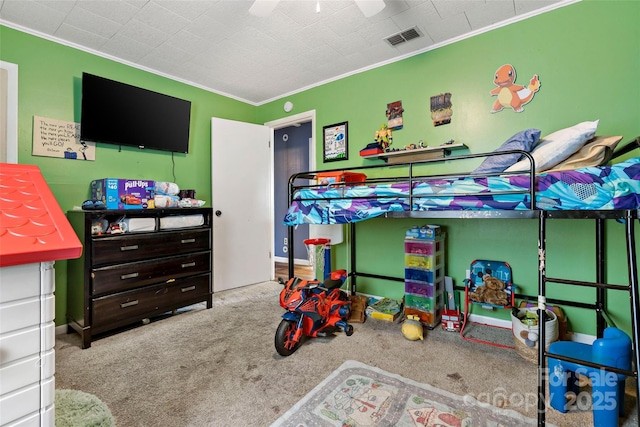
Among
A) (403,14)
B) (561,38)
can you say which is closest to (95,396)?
(403,14)

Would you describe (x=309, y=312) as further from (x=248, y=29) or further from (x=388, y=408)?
(x=248, y=29)

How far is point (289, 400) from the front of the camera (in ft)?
5.06

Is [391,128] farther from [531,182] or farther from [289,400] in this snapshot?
[289,400]

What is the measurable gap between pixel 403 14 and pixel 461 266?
2201mm

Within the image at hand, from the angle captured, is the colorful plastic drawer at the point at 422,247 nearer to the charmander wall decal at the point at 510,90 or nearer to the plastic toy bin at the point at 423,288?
the plastic toy bin at the point at 423,288

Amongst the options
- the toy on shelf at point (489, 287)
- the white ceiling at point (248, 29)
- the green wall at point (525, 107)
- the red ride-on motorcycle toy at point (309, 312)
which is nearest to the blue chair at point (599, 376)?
the toy on shelf at point (489, 287)

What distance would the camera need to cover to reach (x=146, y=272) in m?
2.51

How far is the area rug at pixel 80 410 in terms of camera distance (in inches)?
52.4

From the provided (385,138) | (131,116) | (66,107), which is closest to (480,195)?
(385,138)

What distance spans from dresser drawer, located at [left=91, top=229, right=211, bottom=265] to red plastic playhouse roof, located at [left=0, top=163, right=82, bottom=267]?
1571mm

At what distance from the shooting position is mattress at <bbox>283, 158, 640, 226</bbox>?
1304mm

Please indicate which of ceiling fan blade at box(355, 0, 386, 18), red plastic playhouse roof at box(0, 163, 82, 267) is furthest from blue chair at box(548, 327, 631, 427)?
ceiling fan blade at box(355, 0, 386, 18)

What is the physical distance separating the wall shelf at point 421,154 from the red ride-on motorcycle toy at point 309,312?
4.26ft

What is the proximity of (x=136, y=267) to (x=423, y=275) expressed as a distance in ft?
8.07
